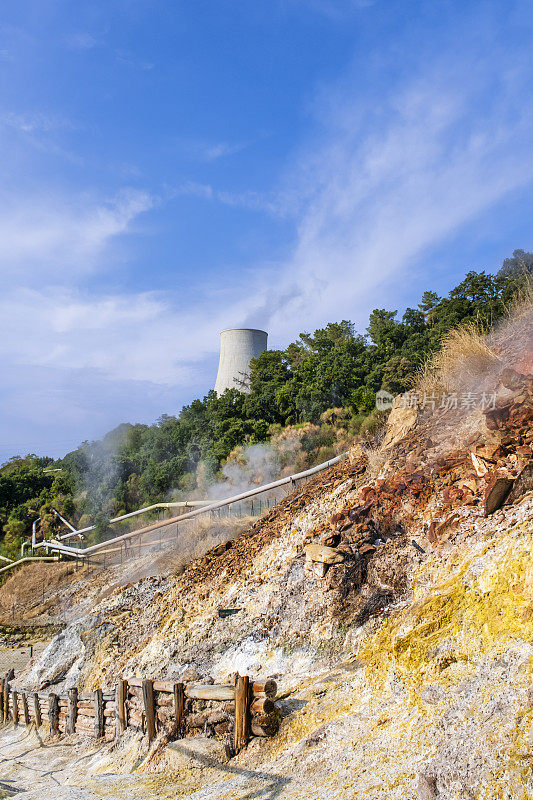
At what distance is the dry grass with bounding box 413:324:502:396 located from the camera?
8.88 metres

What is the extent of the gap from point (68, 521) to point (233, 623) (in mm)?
22022

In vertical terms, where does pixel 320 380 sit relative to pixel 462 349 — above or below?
above

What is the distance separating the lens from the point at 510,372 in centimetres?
753

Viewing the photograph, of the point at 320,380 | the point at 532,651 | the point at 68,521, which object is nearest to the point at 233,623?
the point at 532,651

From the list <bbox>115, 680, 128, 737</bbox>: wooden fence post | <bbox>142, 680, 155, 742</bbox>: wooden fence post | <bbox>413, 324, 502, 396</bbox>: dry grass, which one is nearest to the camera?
<bbox>142, 680, 155, 742</bbox>: wooden fence post

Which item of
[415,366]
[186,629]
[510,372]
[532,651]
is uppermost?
[415,366]

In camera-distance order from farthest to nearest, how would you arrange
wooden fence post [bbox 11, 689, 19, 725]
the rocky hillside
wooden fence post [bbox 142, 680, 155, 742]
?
wooden fence post [bbox 11, 689, 19, 725]
wooden fence post [bbox 142, 680, 155, 742]
the rocky hillside

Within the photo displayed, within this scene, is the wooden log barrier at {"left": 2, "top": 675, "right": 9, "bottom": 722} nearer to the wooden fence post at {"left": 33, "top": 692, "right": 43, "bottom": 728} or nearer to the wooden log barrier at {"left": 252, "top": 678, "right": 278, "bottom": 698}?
the wooden fence post at {"left": 33, "top": 692, "right": 43, "bottom": 728}

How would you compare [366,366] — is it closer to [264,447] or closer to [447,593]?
[264,447]

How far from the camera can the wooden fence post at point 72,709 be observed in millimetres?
7965

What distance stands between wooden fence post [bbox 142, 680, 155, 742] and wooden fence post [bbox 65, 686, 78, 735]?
221 centimetres

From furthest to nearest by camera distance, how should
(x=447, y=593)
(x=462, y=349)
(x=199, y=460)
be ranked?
(x=199, y=460) < (x=462, y=349) < (x=447, y=593)

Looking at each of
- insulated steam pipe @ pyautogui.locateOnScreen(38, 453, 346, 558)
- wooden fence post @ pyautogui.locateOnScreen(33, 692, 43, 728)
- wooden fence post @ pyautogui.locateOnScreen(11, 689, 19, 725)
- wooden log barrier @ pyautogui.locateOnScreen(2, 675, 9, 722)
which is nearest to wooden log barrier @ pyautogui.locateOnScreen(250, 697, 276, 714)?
wooden fence post @ pyautogui.locateOnScreen(33, 692, 43, 728)

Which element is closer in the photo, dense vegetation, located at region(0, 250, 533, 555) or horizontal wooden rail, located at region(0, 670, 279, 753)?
horizontal wooden rail, located at region(0, 670, 279, 753)
